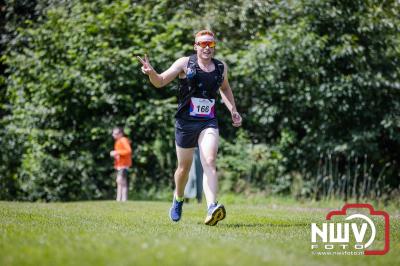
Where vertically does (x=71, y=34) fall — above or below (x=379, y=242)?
above

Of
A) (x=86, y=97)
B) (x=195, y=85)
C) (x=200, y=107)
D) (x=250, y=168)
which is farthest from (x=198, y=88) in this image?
(x=86, y=97)

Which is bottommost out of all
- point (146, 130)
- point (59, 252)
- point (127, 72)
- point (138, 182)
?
point (59, 252)

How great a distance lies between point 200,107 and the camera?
256 inches

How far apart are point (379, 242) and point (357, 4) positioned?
32.8ft

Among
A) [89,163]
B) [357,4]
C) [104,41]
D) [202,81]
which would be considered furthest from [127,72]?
[202,81]

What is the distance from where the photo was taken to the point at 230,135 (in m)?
14.8

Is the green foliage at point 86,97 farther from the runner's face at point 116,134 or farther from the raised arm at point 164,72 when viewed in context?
the raised arm at point 164,72

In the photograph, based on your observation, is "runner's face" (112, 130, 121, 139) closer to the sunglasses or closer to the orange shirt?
the orange shirt

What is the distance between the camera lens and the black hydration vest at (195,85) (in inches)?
256

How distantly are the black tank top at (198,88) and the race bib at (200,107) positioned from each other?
39 millimetres

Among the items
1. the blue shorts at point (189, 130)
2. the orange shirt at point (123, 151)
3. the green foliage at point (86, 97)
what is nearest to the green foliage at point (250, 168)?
the green foliage at point (86, 97)

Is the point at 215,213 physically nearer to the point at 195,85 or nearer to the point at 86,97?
the point at 195,85

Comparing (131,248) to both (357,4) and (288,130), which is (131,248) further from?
(357,4)

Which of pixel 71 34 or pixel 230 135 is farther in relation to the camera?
pixel 230 135
